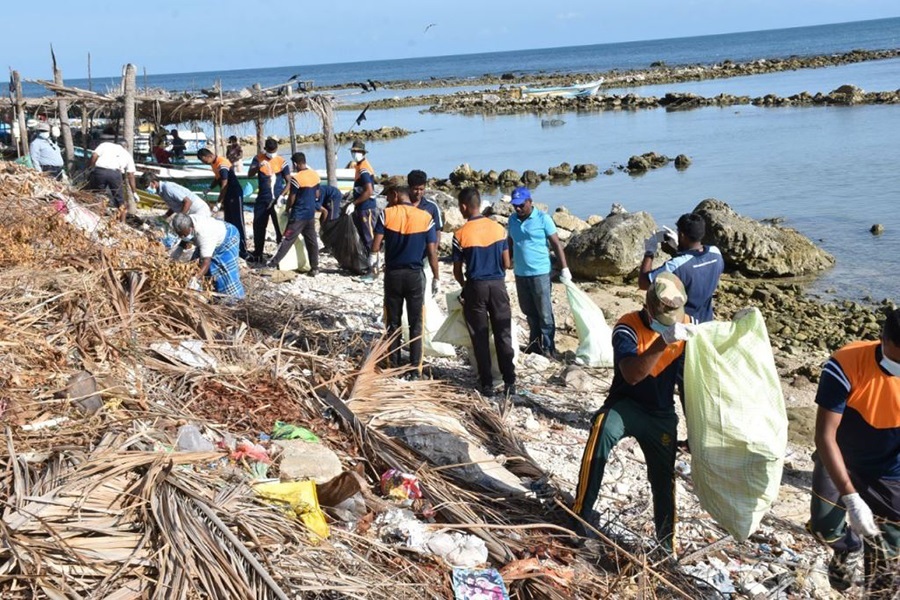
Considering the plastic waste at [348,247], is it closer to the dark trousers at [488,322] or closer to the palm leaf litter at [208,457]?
the palm leaf litter at [208,457]

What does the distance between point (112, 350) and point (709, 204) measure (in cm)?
1184

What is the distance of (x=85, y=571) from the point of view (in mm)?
3516

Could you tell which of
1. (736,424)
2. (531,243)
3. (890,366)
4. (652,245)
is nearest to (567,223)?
(531,243)

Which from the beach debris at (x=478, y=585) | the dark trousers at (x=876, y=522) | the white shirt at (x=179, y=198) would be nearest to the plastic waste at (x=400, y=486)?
the beach debris at (x=478, y=585)

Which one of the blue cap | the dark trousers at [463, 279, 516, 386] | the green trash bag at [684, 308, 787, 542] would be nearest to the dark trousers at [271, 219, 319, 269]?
the blue cap

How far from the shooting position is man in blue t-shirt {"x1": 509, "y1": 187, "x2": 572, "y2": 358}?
783 centimetres

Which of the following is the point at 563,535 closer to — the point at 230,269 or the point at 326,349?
the point at 326,349

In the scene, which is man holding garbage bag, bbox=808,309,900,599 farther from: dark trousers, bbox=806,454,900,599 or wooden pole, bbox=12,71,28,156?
wooden pole, bbox=12,71,28,156

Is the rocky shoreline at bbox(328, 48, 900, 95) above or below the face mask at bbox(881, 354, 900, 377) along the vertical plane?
above

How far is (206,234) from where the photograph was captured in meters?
7.45

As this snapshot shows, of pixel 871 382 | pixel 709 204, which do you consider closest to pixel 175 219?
pixel 871 382

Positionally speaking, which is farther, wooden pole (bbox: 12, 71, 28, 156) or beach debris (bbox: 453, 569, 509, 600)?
wooden pole (bbox: 12, 71, 28, 156)

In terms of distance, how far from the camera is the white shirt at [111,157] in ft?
39.5

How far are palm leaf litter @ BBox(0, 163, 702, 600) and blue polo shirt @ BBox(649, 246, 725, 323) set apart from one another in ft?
4.83
